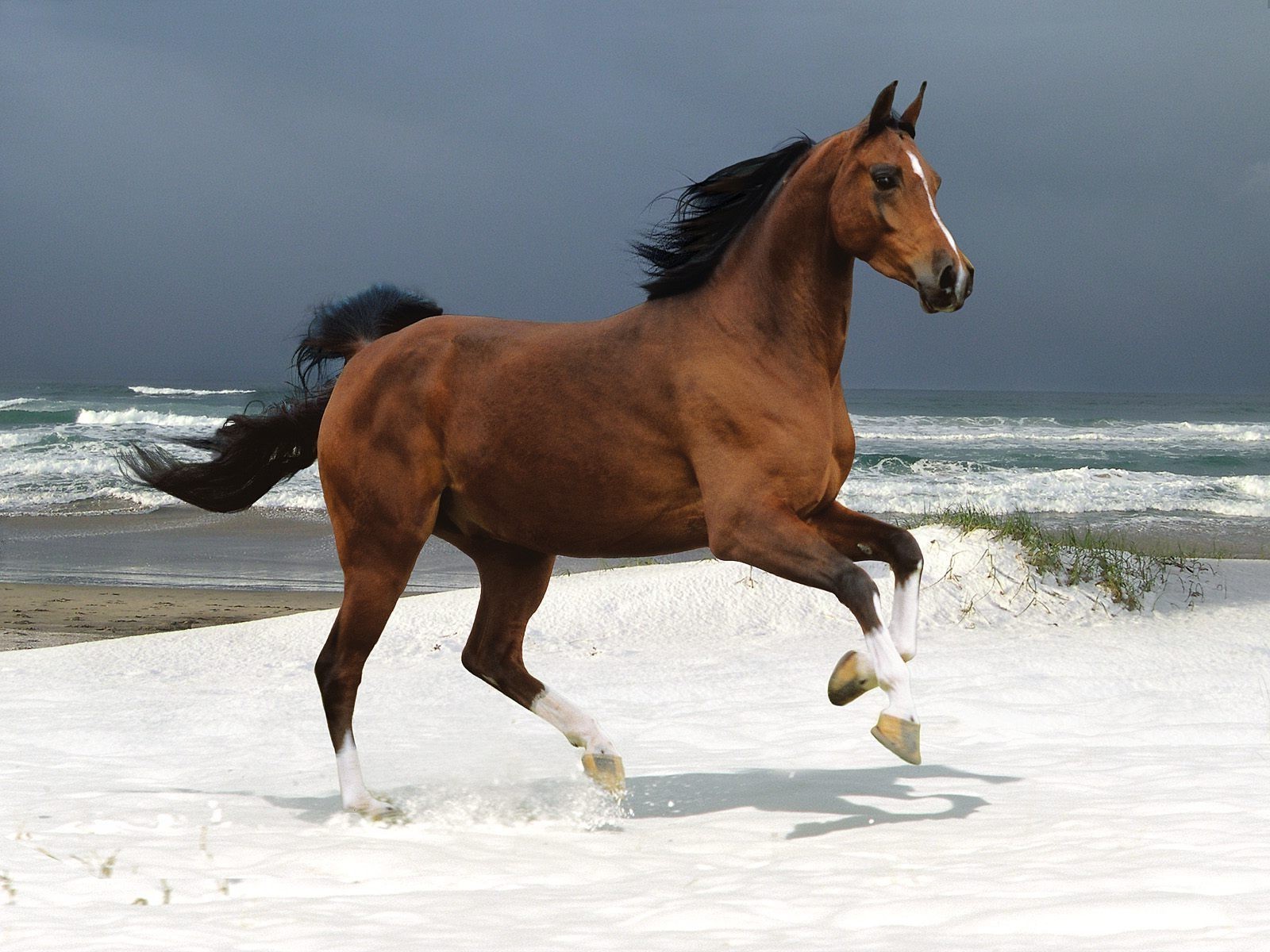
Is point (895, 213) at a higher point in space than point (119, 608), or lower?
higher

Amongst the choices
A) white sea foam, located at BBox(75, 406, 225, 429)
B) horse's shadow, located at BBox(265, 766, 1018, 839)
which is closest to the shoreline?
horse's shadow, located at BBox(265, 766, 1018, 839)

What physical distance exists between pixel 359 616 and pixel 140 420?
31438 mm

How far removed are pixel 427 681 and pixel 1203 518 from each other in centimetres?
1260

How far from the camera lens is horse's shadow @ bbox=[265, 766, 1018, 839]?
3.97 m

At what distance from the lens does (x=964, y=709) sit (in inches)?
226

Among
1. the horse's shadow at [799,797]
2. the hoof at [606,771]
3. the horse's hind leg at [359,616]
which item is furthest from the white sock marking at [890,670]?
the horse's hind leg at [359,616]

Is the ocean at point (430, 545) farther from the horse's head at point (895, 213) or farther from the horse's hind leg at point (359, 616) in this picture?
the horse's head at point (895, 213)

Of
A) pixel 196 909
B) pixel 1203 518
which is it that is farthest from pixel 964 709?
pixel 1203 518

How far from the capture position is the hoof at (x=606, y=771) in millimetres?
4238

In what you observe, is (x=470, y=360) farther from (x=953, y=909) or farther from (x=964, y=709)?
(x=964, y=709)

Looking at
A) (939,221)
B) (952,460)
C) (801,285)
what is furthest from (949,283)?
(952,460)

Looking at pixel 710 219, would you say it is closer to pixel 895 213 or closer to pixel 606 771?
pixel 895 213

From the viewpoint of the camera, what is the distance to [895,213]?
3.54 meters

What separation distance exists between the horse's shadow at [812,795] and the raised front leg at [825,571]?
0.55 metres
